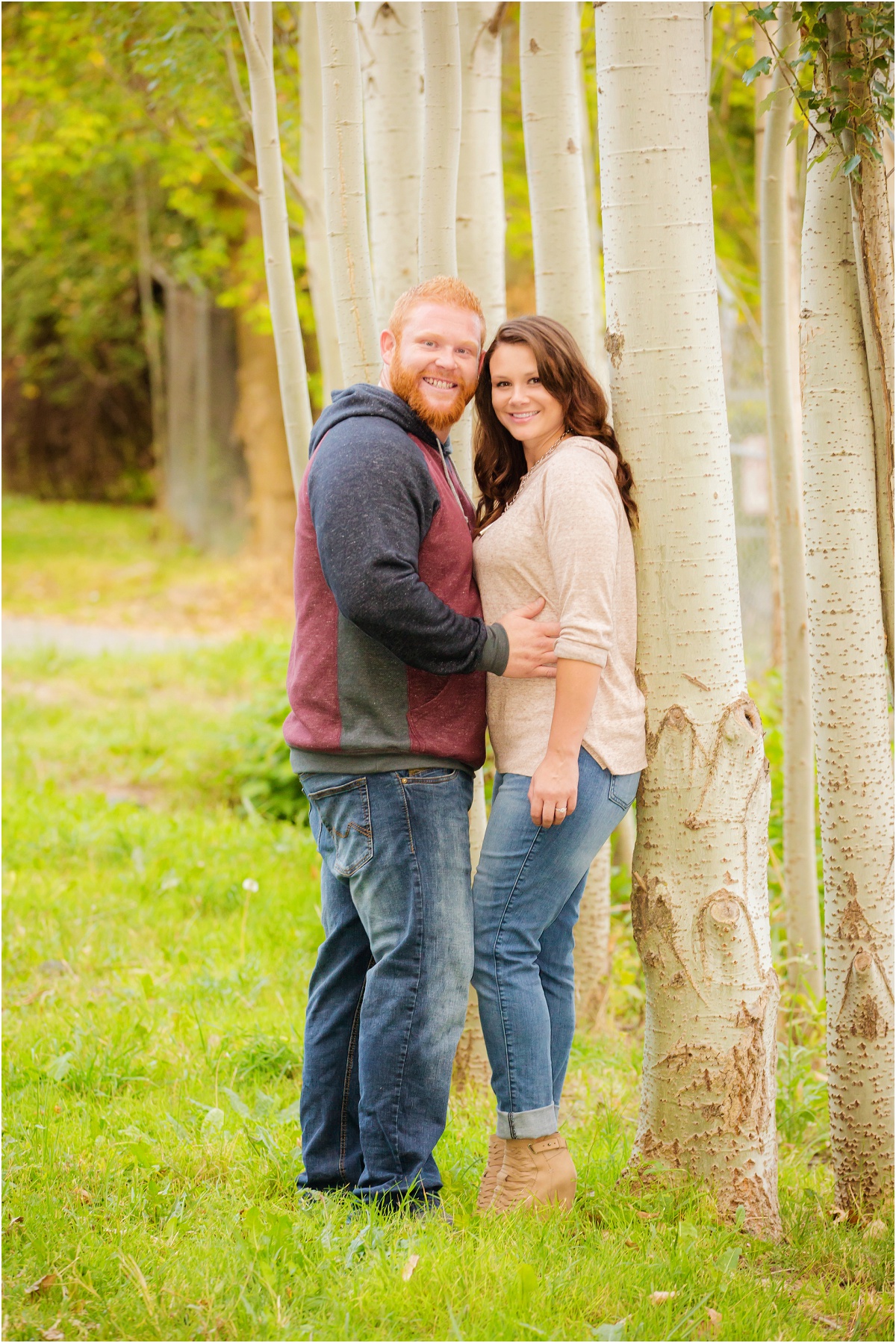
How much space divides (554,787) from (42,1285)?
143 centimetres

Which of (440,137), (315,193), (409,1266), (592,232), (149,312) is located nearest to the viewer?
(409,1266)

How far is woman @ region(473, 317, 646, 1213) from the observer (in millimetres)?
2465

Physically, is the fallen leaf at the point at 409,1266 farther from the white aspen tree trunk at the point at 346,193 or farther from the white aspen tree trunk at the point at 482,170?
the white aspen tree trunk at the point at 482,170

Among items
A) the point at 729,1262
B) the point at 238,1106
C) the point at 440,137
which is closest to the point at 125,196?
the point at 440,137

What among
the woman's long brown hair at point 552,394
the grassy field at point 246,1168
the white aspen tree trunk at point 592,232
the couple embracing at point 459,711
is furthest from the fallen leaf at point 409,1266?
the white aspen tree trunk at point 592,232

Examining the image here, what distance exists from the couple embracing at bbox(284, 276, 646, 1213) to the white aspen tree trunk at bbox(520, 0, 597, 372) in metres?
1.09

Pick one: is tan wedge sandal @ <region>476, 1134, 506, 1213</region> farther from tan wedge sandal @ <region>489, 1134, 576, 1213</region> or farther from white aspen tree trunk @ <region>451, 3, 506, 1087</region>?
white aspen tree trunk @ <region>451, 3, 506, 1087</region>

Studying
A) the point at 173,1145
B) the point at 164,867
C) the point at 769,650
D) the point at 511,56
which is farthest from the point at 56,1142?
the point at 511,56

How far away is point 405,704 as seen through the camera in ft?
8.45

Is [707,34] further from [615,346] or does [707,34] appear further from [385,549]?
[385,549]

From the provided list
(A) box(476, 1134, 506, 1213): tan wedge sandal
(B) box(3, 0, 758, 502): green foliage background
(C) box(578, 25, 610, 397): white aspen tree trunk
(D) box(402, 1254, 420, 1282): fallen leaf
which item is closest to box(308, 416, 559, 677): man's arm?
(C) box(578, 25, 610, 397): white aspen tree trunk

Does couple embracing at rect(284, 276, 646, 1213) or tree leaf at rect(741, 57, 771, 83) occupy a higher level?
tree leaf at rect(741, 57, 771, 83)

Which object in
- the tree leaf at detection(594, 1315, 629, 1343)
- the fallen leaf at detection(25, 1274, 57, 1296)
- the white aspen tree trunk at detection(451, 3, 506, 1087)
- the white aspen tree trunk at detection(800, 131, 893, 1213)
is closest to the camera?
the tree leaf at detection(594, 1315, 629, 1343)

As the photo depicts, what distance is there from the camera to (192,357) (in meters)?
15.3
